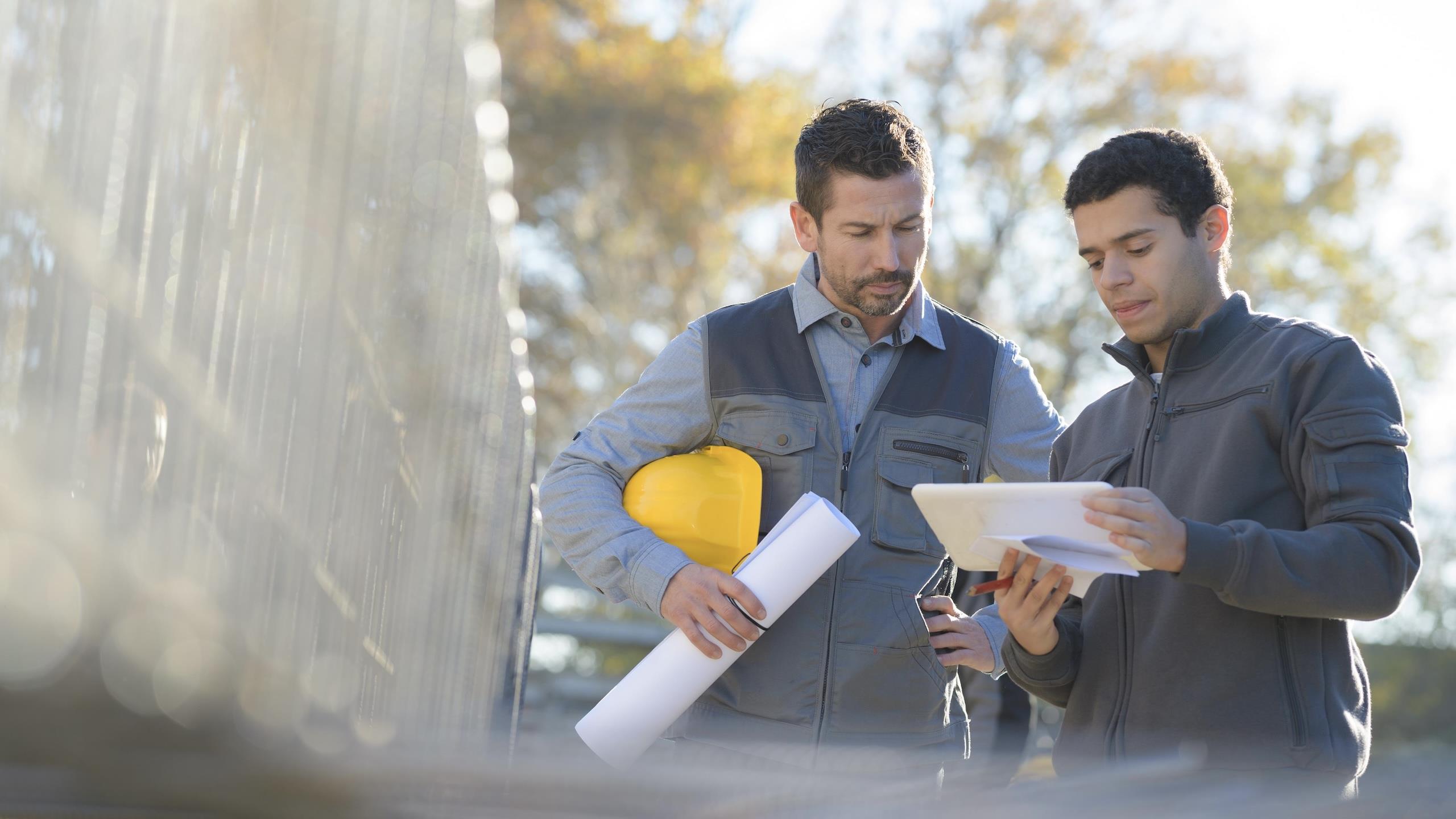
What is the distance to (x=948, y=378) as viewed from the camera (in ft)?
11.7

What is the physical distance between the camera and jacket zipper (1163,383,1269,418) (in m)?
2.57

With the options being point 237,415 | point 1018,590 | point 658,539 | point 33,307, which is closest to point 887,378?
point 658,539

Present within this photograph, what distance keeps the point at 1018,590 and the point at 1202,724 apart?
41 centimetres

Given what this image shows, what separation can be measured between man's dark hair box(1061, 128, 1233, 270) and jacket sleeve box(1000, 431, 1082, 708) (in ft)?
2.66

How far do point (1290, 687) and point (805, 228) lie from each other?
69.6 inches

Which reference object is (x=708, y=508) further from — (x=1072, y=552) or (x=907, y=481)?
(x=1072, y=552)

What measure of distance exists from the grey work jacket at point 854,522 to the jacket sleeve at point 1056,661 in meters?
0.42

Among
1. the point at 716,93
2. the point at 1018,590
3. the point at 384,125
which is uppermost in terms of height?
the point at 716,93

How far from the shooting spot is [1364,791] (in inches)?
23.4

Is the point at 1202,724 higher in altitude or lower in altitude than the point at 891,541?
lower

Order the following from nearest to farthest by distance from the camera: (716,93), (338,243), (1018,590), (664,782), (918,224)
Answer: (664,782), (338,243), (1018,590), (918,224), (716,93)

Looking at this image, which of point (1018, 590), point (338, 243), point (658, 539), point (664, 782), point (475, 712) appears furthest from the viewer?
point (475, 712)

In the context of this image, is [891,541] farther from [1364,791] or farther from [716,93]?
[716,93]

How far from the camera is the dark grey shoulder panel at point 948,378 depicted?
351 cm
